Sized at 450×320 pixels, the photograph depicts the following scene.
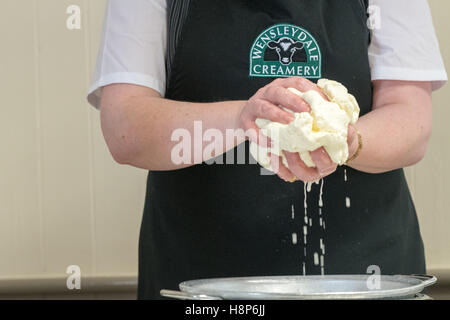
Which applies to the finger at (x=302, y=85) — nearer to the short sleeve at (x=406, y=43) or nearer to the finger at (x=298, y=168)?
the finger at (x=298, y=168)

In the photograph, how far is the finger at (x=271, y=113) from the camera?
0.63 m

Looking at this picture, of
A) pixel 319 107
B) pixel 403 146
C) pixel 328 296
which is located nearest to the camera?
pixel 328 296

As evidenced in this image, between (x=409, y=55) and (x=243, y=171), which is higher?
(x=409, y=55)

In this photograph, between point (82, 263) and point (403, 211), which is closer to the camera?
point (403, 211)

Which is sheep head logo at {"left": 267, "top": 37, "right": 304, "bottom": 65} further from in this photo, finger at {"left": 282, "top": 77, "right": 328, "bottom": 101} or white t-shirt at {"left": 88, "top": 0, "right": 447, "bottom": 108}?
finger at {"left": 282, "top": 77, "right": 328, "bottom": 101}

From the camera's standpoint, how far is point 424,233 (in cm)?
129

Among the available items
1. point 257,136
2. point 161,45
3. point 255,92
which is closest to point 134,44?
point 161,45

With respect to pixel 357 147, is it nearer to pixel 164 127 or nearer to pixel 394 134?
pixel 394 134

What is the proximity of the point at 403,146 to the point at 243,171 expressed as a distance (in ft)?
0.63

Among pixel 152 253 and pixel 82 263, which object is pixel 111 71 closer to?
pixel 152 253

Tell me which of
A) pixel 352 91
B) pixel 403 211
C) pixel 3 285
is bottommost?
pixel 3 285

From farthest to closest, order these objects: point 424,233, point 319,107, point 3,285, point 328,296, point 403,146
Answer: point 424,233 → point 3,285 → point 403,146 → point 319,107 → point 328,296

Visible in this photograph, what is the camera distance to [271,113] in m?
0.63
